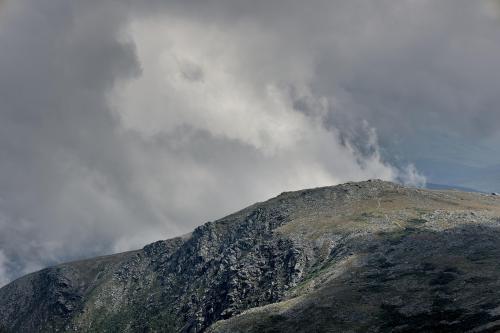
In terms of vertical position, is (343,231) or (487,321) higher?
(343,231)

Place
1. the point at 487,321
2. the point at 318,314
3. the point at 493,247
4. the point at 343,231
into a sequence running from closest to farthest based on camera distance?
1. the point at 487,321
2. the point at 318,314
3. the point at 493,247
4. the point at 343,231

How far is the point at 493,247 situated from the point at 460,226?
86.9ft

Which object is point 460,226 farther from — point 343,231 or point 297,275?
point 297,275

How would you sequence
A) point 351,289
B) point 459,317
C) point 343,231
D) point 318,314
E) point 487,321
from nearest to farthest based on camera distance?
point 487,321 → point 459,317 → point 318,314 → point 351,289 → point 343,231

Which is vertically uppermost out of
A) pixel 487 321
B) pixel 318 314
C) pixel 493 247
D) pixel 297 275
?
pixel 297 275

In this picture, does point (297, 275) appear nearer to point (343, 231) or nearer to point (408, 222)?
point (343, 231)

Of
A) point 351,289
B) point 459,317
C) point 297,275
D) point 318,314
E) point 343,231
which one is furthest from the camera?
point 343,231

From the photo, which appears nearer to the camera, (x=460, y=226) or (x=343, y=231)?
(x=460, y=226)

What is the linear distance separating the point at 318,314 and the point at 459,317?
Answer: 32.8m

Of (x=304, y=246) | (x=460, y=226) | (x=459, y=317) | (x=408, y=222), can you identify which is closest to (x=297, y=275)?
(x=304, y=246)

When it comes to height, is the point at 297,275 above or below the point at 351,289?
above

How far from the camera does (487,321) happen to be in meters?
75.4

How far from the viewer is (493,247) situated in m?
126

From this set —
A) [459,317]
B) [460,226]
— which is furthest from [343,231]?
[459,317]
